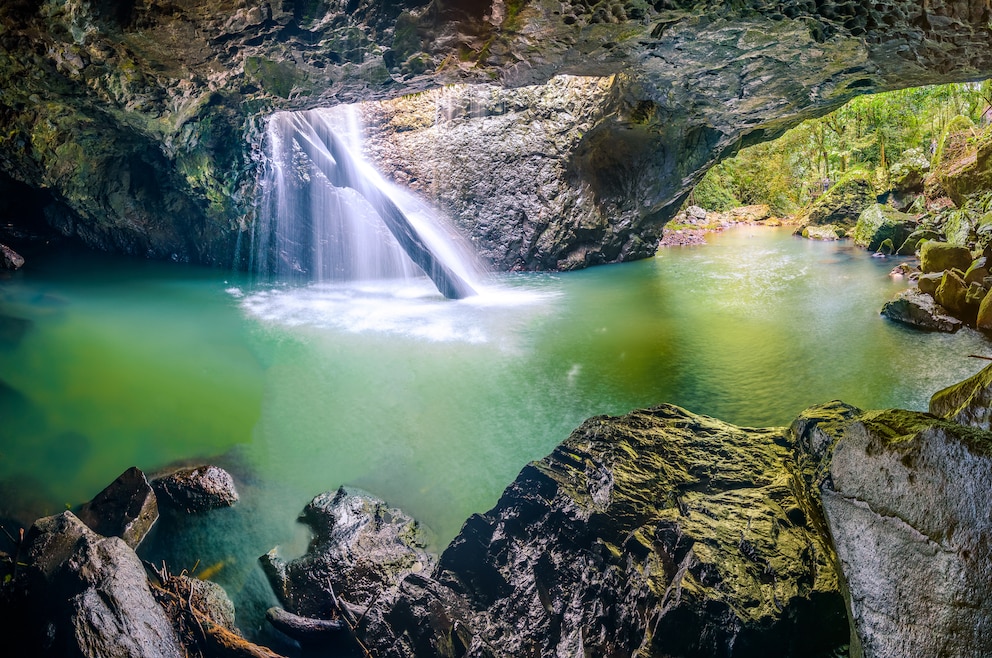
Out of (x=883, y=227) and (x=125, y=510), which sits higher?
(x=883, y=227)

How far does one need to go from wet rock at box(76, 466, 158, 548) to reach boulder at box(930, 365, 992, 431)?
12.9 ft

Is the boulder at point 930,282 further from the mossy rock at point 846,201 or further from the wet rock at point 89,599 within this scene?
the mossy rock at point 846,201

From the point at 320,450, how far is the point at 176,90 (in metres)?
4.89

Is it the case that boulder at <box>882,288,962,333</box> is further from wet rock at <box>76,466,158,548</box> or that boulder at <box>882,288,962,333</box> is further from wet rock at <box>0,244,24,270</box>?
wet rock at <box>0,244,24,270</box>

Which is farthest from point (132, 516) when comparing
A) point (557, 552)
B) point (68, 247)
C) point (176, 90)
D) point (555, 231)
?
point (68, 247)

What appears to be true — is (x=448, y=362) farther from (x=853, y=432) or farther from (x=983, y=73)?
(x=983, y=73)

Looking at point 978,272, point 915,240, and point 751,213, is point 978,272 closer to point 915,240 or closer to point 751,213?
point 915,240

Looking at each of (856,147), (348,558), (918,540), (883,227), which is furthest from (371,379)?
(856,147)

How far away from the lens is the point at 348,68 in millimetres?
5238

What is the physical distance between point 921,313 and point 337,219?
9.14m

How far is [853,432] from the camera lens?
5.88 feet

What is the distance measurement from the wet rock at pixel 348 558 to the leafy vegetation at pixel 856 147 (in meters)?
17.3

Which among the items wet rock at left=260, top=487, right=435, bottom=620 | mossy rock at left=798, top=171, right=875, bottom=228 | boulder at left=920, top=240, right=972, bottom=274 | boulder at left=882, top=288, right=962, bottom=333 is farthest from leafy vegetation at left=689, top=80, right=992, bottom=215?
wet rock at left=260, top=487, right=435, bottom=620

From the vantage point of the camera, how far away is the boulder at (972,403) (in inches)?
77.7
